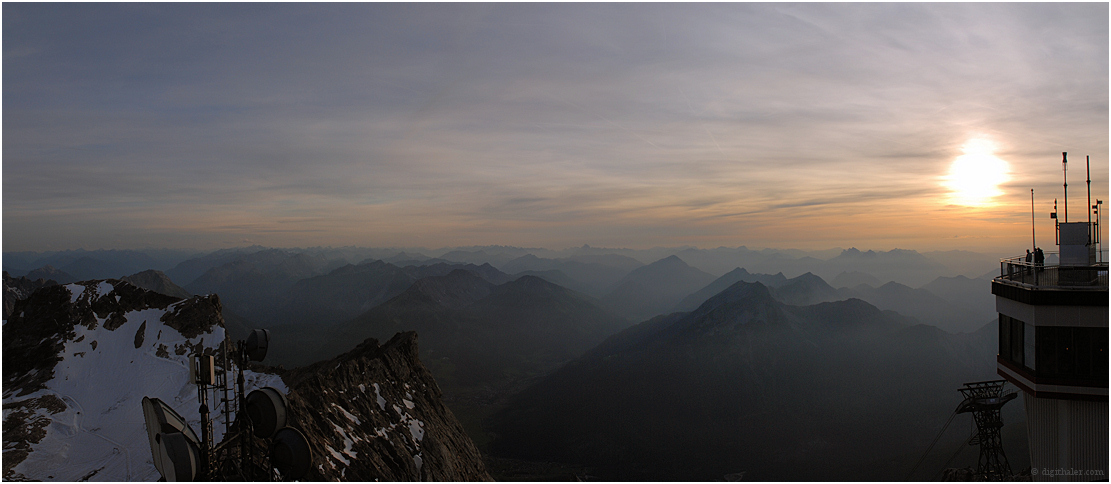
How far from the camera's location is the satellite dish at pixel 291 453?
16.5 m

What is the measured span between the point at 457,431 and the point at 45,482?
42.0m

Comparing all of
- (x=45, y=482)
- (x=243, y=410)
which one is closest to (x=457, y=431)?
(x=45, y=482)

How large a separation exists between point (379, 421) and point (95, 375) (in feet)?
152

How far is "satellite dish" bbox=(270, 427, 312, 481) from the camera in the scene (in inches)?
650

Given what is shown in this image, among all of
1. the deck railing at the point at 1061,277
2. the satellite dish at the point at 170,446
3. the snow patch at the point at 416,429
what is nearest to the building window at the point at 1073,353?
the deck railing at the point at 1061,277

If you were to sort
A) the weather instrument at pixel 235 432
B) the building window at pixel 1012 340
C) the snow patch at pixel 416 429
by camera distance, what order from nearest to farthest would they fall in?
the weather instrument at pixel 235 432 → the building window at pixel 1012 340 → the snow patch at pixel 416 429

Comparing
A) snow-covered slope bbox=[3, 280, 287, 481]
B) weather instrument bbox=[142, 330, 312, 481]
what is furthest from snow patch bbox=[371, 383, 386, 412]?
weather instrument bbox=[142, 330, 312, 481]

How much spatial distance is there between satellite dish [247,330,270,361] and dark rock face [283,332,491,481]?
2640 cm

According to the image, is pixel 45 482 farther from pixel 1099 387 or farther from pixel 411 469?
pixel 1099 387

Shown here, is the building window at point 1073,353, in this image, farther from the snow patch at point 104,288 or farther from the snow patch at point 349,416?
the snow patch at point 104,288

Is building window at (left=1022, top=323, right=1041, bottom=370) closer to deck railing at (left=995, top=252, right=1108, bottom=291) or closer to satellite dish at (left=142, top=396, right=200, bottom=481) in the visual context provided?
deck railing at (left=995, top=252, right=1108, bottom=291)

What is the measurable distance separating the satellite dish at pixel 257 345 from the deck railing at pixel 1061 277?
1315 inches

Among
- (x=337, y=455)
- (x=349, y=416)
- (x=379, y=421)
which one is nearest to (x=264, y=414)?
(x=337, y=455)

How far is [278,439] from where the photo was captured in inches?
656
